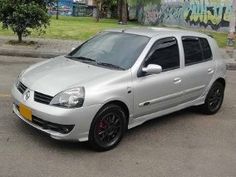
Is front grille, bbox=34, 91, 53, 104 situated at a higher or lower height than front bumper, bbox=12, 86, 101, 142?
higher

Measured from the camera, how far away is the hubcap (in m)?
5.79

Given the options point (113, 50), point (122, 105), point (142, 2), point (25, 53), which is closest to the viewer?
point (122, 105)

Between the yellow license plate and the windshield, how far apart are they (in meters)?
1.28

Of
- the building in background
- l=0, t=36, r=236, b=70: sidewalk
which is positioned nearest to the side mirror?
l=0, t=36, r=236, b=70: sidewalk

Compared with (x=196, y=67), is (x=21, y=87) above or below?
below

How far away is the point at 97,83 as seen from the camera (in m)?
5.80

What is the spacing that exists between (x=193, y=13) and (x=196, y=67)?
997 inches

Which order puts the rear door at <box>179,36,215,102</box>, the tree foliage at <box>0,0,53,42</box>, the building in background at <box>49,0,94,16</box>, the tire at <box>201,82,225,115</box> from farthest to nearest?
the building in background at <box>49,0,94,16</box>
the tree foliage at <box>0,0,53,42</box>
the tire at <box>201,82,225,115</box>
the rear door at <box>179,36,215,102</box>

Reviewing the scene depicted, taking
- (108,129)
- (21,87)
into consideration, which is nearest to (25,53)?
(21,87)

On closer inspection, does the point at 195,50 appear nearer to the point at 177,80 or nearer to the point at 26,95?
the point at 177,80

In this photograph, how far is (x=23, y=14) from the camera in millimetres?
14336

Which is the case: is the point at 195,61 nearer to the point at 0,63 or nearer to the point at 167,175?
the point at 167,175

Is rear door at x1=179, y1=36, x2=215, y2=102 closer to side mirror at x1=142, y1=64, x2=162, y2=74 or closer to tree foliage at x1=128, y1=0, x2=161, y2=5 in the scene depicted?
side mirror at x1=142, y1=64, x2=162, y2=74

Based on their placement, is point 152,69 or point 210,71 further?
point 210,71
